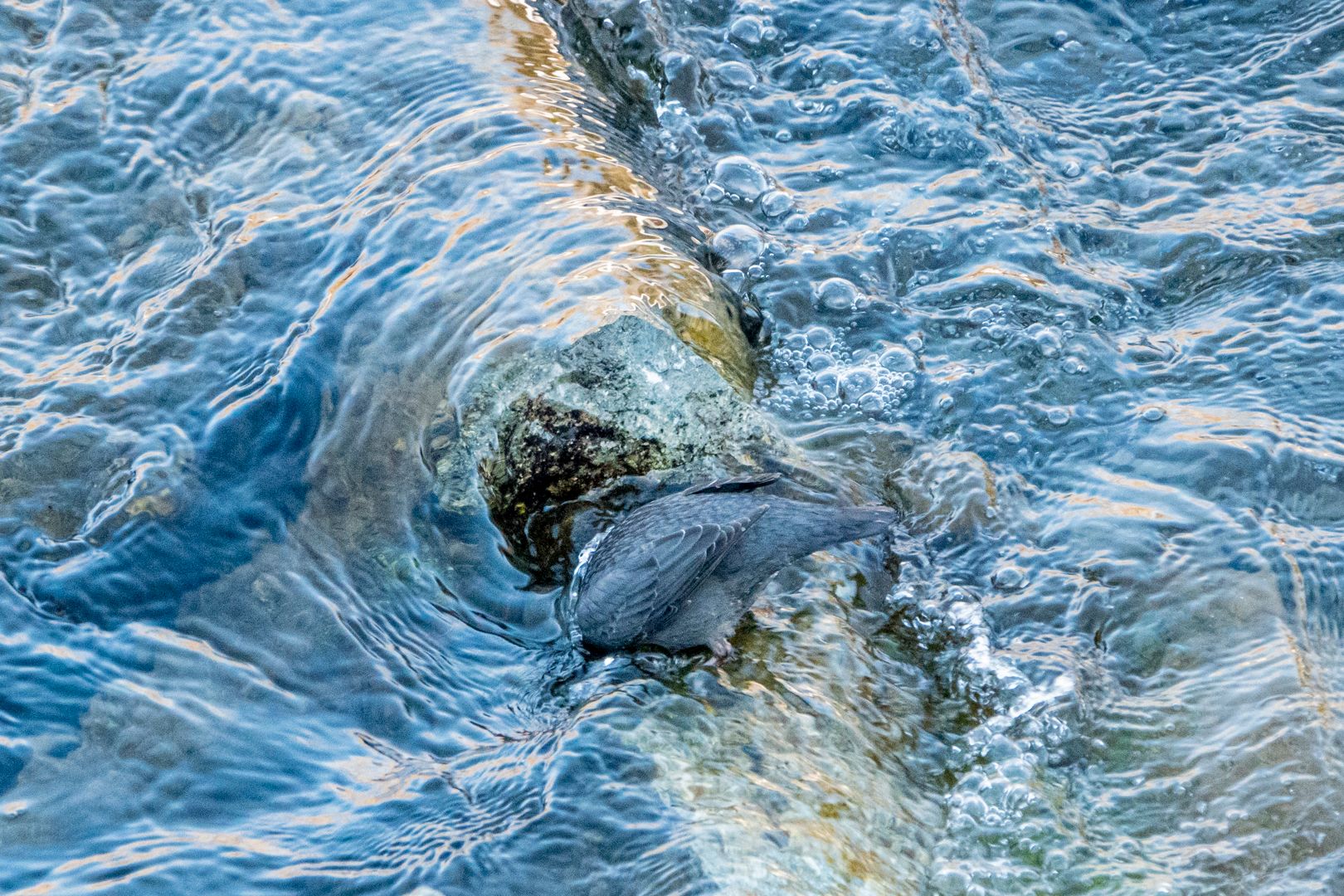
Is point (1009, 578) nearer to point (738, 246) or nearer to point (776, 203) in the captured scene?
point (738, 246)

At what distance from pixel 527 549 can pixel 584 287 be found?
1.18 metres

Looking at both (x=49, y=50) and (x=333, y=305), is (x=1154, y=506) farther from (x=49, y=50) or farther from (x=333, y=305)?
(x=49, y=50)

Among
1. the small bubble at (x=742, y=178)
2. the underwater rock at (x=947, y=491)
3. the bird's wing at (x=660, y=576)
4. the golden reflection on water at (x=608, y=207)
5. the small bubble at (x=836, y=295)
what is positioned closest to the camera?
the bird's wing at (x=660, y=576)

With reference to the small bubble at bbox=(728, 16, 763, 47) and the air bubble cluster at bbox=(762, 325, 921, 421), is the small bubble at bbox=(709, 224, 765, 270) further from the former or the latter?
the small bubble at bbox=(728, 16, 763, 47)

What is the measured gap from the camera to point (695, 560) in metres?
4.07

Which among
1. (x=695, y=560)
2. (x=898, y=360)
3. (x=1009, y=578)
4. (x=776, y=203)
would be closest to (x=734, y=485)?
(x=695, y=560)

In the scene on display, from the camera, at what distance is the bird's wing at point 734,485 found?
4.36 meters

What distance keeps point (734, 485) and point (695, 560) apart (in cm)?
48

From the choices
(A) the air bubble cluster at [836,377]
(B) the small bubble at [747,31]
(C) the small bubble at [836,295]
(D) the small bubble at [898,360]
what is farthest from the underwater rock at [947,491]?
(B) the small bubble at [747,31]

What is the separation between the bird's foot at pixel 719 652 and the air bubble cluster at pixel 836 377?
1349 millimetres

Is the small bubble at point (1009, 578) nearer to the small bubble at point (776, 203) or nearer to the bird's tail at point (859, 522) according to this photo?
the bird's tail at point (859, 522)

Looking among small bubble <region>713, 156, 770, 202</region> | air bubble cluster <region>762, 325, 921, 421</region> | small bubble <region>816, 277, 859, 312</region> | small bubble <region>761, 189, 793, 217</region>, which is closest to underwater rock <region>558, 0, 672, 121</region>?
small bubble <region>713, 156, 770, 202</region>

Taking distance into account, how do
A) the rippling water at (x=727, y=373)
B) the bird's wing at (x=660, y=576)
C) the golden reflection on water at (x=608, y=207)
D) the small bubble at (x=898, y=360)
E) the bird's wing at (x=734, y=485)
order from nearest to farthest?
the rippling water at (x=727, y=373) → the bird's wing at (x=660, y=576) → the bird's wing at (x=734, y=485) → the golden reflection on water at (x=608, y=207) → the small bubble at (x=898, y=360)

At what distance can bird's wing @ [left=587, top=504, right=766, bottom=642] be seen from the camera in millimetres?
4031
